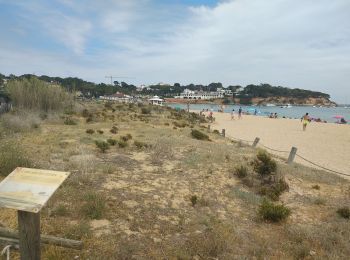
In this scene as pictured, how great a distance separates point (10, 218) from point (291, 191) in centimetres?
664

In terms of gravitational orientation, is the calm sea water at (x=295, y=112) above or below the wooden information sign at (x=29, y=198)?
below

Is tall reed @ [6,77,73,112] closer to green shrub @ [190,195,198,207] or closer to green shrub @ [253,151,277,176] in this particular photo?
green shrub @ [253,151,277,176]

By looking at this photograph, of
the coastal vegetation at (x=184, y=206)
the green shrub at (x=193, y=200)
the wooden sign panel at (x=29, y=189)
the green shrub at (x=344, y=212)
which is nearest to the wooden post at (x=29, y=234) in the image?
the wooden sign panel at (x=29, y=189)

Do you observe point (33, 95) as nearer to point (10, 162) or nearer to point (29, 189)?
point (10, 162)

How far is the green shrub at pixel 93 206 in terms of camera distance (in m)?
6.23

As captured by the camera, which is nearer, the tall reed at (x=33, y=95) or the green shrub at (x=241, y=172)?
the green shrub at (x=241, y=172)

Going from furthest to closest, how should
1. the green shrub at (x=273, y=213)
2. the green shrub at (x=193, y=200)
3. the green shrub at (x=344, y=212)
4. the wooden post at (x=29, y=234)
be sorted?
the green shrub at (x=193, y=200) → the green shrub at (x=344, y=212) → the green shrub at (x=273, y=213) → the wooden post at (x=29, y=234)

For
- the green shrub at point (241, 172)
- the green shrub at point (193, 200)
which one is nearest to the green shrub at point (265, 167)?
the green shrub at point (241, 172)

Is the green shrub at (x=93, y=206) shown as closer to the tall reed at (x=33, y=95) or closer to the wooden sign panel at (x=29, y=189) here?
the wooden sign panel at (x=29, y=189)

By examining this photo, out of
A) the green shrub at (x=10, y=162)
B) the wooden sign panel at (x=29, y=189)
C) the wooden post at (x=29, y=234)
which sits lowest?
the green shrub at (x=10, y=162)

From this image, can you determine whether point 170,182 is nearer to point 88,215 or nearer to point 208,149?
point 88,215

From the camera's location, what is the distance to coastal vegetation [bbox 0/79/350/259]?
5457 mm

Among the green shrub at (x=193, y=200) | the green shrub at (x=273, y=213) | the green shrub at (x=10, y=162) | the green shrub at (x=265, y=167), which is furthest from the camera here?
the green shrub at (x=265, y=167)

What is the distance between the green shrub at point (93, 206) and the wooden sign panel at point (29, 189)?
2754 mm
